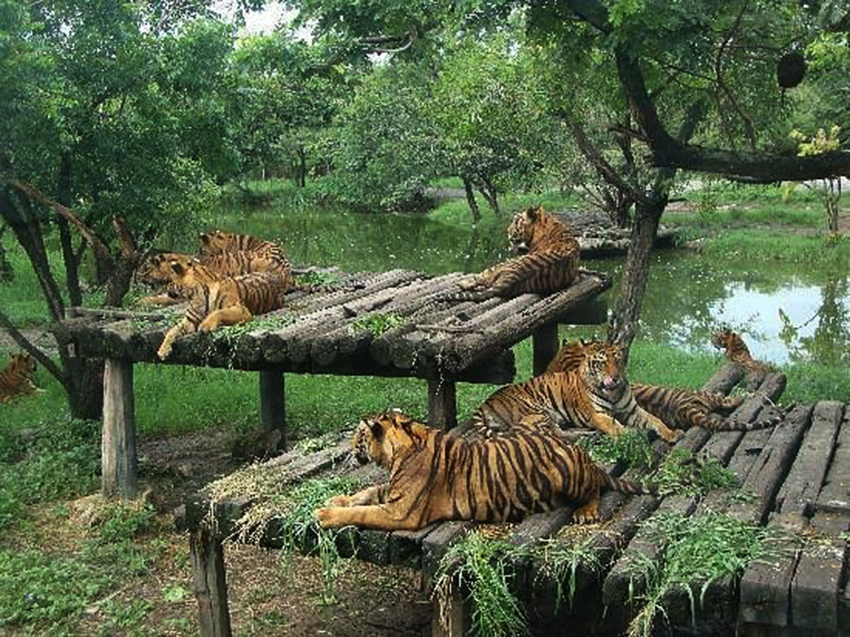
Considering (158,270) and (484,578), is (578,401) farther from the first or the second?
(158,270)

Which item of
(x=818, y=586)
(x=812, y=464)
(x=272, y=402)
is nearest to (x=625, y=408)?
(x=812, y=464)

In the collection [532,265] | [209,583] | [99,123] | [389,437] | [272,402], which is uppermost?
[99,123]

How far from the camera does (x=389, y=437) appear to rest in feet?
17.7

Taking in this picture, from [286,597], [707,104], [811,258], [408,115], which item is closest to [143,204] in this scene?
[286,597]

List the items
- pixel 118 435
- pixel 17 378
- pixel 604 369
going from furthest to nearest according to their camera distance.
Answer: pixel 17 378, pixel 118 435, pixel 604 369

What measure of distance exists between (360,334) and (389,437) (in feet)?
6.88

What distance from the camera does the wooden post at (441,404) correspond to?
7.61 metres

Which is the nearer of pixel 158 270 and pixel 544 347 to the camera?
pixel 158 270

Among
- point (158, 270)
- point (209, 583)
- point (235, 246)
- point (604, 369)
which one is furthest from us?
point (235, 246)

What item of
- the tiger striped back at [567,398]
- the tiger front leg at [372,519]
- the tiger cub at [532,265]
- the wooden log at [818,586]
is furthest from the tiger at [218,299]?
the wooden log at [818,586]

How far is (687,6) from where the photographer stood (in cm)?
623

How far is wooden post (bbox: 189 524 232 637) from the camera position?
596cm

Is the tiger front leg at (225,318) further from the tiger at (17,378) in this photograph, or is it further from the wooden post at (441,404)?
the tiger at (17,378)

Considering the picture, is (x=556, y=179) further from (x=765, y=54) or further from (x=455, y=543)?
(x=455, y=543)
